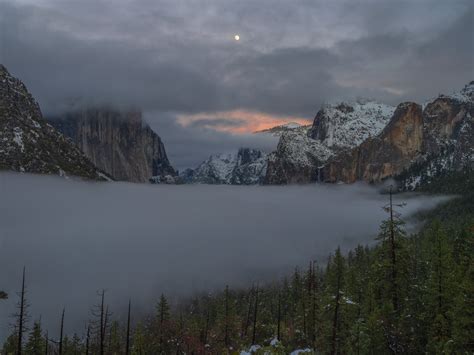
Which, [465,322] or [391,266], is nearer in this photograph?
[465,322]

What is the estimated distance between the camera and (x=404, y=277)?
36406 mm

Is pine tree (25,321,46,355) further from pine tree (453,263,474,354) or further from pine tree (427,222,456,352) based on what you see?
pine tree (453,263,474,354)

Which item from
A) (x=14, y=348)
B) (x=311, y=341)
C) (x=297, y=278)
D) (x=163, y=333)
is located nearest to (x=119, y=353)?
(x=163, y=333)

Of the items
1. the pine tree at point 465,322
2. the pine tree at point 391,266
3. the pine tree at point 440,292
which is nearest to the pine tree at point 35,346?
the pine tree at point 391,266

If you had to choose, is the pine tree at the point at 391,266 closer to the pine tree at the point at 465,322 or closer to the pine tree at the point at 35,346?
the pine tree at the point at 465,322

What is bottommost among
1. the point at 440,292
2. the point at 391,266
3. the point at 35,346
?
the point at 35,346

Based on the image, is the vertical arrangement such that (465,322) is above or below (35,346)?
above

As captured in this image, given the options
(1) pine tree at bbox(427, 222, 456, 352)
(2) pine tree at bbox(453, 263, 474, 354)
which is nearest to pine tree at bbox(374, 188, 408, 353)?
(1) pine tree at bbox(427, 222, 456, 352)

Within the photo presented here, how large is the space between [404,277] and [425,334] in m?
10.2

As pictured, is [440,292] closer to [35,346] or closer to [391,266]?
[391,266]

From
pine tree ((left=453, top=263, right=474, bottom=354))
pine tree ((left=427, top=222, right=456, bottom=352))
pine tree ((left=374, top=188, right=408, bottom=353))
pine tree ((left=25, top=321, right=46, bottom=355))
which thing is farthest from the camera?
pine tree ((left=25, top=321, right=46, bottom=355))

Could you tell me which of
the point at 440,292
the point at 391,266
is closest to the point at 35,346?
the point at 391,266

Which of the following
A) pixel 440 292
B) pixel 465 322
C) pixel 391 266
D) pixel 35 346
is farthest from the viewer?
pixel 35 346

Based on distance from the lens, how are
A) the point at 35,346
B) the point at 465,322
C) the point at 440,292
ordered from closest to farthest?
the point at 465,322 < the point at 440,292 < the point at 35,346
